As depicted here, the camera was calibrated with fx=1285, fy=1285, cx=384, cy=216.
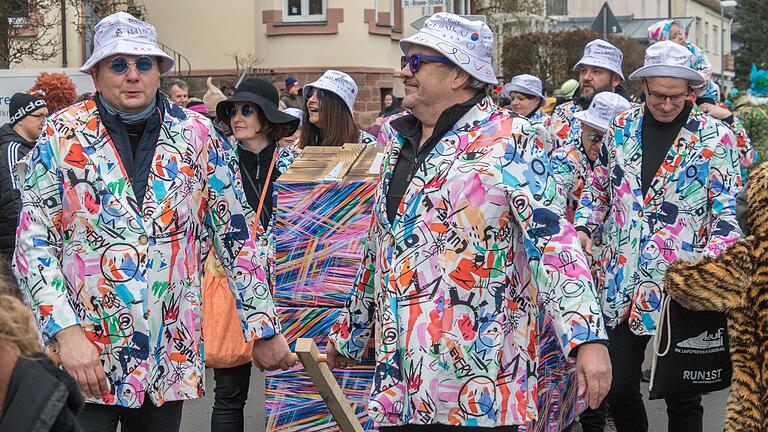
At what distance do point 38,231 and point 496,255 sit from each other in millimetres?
1554

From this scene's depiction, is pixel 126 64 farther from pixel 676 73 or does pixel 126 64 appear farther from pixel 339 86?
pixel 339 86

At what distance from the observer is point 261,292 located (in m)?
4.83

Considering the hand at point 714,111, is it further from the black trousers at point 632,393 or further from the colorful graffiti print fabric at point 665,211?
the black trousers at point 632,393

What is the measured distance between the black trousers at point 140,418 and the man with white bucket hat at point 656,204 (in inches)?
92.4

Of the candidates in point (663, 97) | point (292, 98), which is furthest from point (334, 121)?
point (292, 98)

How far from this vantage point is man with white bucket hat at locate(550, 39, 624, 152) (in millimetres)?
9594

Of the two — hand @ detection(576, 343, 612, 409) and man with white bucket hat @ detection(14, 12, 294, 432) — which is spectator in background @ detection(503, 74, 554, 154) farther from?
hand @ detection(576, 343, 612, 409)

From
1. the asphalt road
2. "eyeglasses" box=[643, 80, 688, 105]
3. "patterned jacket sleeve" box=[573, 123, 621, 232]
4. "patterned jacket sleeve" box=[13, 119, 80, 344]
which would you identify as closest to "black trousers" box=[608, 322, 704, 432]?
"patterned jacket sleeve" box=[573, 123, 621, 232]

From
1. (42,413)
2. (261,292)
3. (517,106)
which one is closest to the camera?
(42,413)

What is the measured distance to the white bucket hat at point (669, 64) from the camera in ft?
20.3

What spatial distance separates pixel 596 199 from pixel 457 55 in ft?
7.56

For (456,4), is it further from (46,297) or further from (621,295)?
(46,297)

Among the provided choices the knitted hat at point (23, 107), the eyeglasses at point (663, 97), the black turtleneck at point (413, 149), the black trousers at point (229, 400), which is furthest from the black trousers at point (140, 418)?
the knitted hat at point (23, 107)

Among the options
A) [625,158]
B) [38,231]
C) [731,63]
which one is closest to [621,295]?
[625,158]
